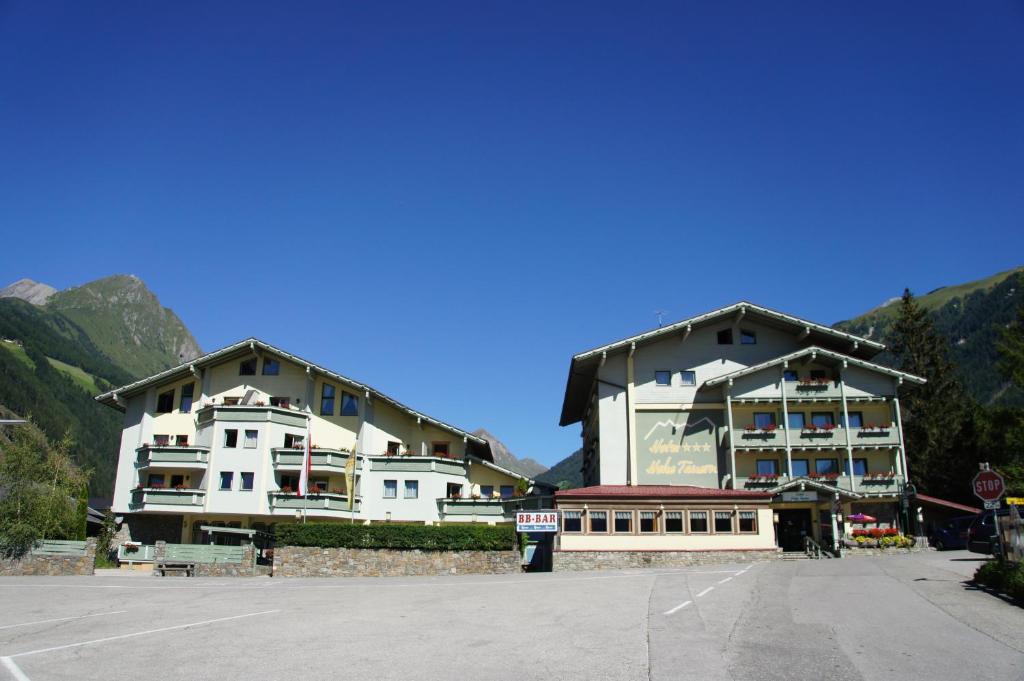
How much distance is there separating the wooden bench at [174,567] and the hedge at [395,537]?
13.8 ft

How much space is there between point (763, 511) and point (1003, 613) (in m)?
23.3

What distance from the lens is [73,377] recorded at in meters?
192

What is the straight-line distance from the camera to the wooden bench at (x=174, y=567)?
113 feet

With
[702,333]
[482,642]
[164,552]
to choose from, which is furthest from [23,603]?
[702,333]

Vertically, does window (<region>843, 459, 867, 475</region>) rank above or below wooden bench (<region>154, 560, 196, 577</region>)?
above

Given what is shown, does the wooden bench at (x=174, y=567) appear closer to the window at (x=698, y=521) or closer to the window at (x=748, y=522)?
the window at (x=698, y=521)

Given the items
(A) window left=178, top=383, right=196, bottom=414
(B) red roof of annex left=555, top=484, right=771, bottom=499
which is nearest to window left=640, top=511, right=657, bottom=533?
(B) red roof of annex left=555, top=484, right=771, bottom=499

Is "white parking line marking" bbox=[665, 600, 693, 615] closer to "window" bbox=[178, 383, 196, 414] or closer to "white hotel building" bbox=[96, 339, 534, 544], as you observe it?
"white hotel building" bbox=[96, 339, 534, 544]

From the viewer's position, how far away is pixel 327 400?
48062 mm

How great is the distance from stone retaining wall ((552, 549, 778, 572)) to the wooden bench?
15.5 meters

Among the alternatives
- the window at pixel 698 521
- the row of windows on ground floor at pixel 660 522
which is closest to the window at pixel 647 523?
the row of windows on ground floor at pixel 660 522

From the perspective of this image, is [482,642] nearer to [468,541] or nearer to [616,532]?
[468,541]

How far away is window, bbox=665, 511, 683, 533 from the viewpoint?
39.0 metres

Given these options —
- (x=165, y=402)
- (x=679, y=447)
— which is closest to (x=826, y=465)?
(x=679, y=447)
